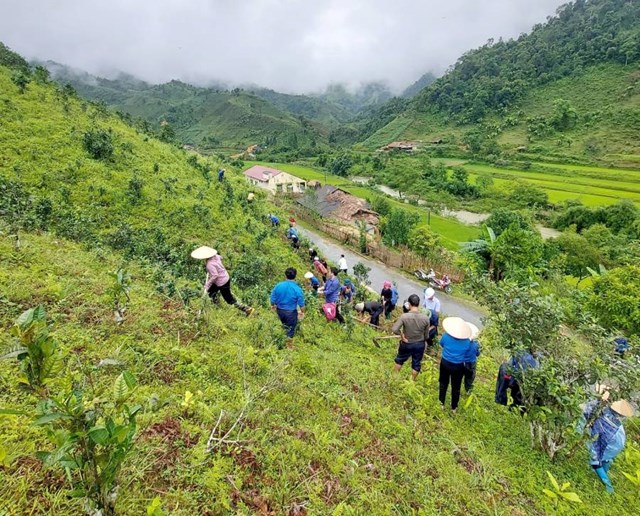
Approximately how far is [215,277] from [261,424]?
133 inches

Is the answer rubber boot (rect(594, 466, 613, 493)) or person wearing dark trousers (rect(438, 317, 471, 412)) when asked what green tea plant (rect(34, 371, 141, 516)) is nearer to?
person wearing dark trousers (rect(438, 317, 471, 412))

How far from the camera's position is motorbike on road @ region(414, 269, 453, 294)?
19.8m

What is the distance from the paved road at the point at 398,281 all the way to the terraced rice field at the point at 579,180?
30065mm

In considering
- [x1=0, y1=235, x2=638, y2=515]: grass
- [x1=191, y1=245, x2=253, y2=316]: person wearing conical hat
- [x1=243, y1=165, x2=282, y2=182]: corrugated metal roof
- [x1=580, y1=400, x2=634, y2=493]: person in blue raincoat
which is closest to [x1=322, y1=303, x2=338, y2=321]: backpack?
[x1=0, y1=235, x2=638, y2=515]: grass

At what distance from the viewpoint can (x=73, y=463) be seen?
1.65 m

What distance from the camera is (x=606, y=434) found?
4.51 m

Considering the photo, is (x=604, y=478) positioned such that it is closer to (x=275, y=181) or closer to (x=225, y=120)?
(x=275, y=181)

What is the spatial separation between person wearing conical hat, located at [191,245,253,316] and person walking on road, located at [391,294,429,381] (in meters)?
2.92

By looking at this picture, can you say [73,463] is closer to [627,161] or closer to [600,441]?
[600,441]

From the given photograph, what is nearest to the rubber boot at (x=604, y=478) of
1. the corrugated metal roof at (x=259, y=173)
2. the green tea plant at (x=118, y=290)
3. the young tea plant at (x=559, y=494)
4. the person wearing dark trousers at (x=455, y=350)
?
the young tea plant at (x=559, y=494)

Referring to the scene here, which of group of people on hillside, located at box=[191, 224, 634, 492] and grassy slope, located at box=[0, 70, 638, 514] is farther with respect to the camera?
group of people on hillside, located at box=[191, 224, 634, 492]

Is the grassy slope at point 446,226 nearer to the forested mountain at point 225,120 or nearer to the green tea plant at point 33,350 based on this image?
the green tea plant at point 33,350

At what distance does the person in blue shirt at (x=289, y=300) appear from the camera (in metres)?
5.84

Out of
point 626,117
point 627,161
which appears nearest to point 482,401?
point 627,161
